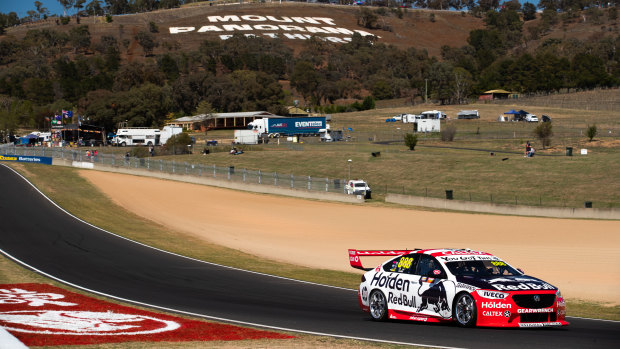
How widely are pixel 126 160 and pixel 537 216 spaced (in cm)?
4089

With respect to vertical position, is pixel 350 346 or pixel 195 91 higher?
pixel 195 91

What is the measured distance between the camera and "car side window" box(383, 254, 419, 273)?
52.1 ft

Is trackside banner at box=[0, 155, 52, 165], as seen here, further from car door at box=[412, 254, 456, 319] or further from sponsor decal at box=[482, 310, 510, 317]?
sponsor decal at box=[482, 310, 510, 317]

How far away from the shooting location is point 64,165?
72688 mm

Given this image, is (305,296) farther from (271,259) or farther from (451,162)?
(451,162)

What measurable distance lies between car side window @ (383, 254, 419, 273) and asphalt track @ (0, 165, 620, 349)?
1.15m

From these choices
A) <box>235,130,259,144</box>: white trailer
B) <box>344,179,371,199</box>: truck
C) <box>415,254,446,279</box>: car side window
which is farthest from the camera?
<box>235,130,259,144</box>: white trailer

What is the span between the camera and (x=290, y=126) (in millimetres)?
113312

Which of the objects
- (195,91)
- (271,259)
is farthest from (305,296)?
(195,91)

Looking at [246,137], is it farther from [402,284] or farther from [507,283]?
[507,283]

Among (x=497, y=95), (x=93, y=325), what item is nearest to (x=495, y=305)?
(x=93, y=325)

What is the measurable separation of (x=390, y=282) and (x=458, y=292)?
191 centimetres

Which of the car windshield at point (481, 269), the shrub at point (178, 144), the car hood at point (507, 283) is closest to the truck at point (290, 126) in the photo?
the shrub at point (178, 144)

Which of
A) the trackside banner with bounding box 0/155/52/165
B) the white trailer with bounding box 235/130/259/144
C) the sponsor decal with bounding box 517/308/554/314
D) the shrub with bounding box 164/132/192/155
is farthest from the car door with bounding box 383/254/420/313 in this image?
the white trailer with bounding box 235/130/259/144
